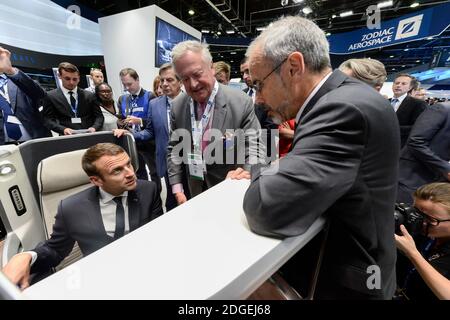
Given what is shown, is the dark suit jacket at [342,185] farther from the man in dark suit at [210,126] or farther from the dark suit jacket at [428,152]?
the dark suit jacket at [428,152]

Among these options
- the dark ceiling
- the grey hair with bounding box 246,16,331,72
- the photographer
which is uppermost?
the dark ceiling

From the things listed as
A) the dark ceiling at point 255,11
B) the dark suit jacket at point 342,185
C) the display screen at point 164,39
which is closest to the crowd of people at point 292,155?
the dark suit jacket at point 342,185

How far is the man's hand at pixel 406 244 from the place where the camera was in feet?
3.95

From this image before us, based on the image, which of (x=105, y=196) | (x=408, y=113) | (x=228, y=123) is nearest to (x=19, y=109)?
(x=105, y=196)

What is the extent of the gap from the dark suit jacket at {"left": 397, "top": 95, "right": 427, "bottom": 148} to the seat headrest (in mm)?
3017

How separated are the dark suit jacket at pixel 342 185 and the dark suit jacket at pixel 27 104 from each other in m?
3.25

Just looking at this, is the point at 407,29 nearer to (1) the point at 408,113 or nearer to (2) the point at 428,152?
(1) the point at 408,113

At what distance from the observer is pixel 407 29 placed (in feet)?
19.0

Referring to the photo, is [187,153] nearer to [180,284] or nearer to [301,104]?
[301,104]

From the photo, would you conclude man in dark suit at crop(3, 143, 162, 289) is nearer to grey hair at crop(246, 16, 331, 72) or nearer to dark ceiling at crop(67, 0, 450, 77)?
grey hair at crop(246, 16, 331, 72)

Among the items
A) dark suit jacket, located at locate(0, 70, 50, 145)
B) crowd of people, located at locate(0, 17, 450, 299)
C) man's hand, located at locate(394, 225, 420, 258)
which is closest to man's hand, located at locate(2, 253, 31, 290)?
crowd of people, located at locate(0, 17, 450, 299)

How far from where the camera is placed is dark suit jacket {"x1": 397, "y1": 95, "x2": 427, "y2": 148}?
→ 2623 millimetres

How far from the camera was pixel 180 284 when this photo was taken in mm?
472

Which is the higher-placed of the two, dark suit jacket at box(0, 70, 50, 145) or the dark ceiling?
the dark ceiling
